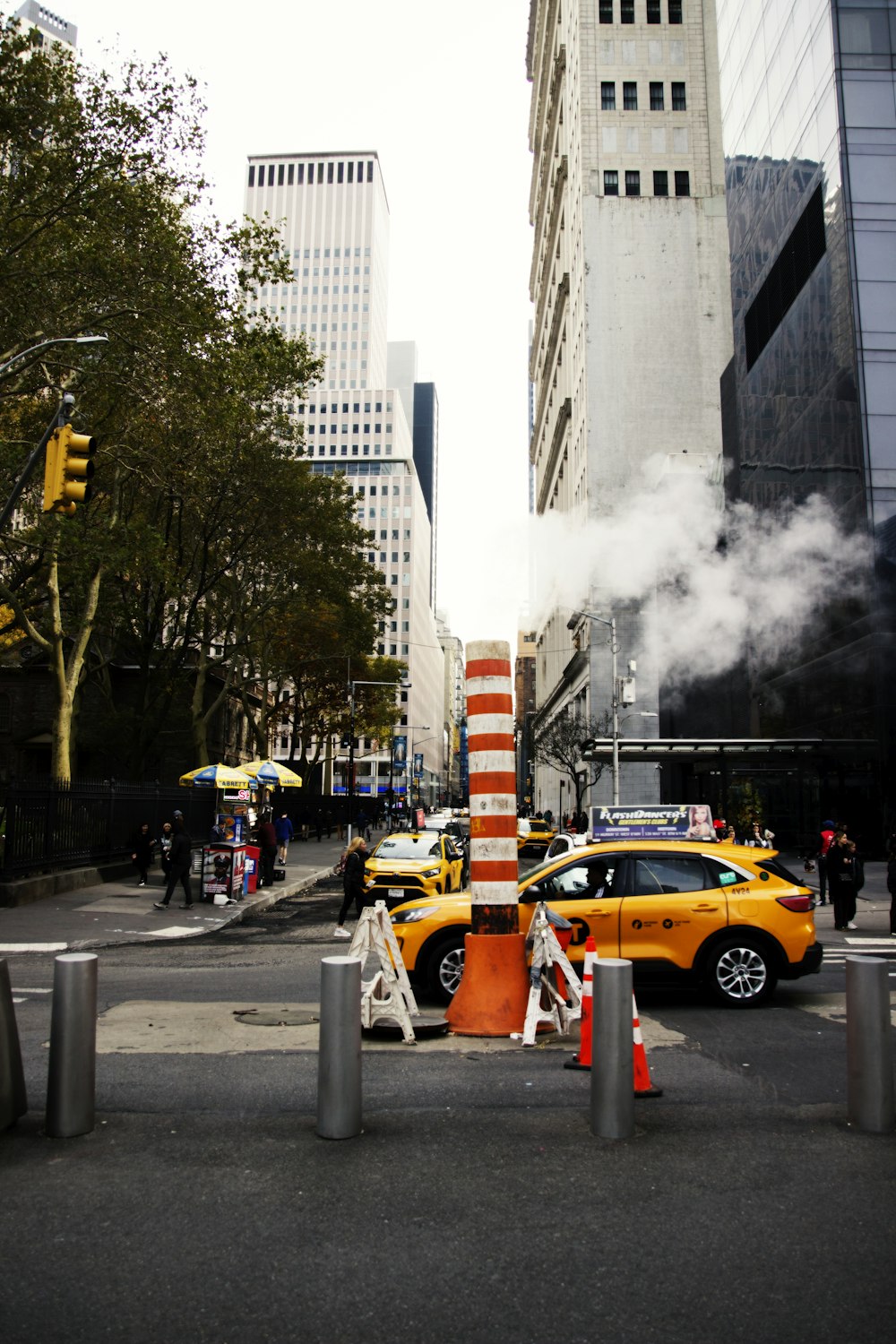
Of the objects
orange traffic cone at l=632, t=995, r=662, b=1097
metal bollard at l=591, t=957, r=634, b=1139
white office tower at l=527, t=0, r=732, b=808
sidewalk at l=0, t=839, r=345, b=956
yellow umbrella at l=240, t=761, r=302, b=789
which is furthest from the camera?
white office tower at l=527, t=0, r=732, b=808

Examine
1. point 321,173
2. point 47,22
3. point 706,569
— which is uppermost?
point 47,22

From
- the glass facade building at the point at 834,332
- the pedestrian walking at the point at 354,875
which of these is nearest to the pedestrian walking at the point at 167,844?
the pedestrian walking at the point at 354,875

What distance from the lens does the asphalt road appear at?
132 inches

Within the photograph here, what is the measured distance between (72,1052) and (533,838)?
3038 cm

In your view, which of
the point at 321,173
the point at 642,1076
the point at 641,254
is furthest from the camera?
the point at 321,173

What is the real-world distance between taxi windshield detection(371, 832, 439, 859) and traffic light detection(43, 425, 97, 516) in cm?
1014

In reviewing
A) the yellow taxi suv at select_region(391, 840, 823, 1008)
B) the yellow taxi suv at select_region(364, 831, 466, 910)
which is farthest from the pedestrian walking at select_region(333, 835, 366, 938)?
the yellow taxi suv at select_region(391, 840, 823, 1008)

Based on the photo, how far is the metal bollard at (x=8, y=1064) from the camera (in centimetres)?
523

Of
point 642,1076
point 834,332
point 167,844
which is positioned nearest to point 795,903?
point 642,1076

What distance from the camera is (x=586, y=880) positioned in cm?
948

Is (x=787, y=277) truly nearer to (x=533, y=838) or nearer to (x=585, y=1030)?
(x=533, y=838)

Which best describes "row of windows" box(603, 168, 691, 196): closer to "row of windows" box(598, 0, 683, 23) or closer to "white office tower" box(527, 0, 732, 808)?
"white office tower" box(527, 0, 732, 808)

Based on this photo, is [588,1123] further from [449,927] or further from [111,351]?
[111,351]

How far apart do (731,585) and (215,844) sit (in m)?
29.3
